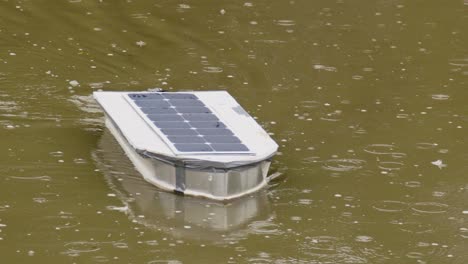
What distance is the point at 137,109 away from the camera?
1216 centimetres

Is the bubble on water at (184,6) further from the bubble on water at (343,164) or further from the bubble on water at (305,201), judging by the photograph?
the bubble on water at (305,201)

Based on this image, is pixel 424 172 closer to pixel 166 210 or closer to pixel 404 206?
pixel 404 206

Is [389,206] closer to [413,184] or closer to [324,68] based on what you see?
[413,184]

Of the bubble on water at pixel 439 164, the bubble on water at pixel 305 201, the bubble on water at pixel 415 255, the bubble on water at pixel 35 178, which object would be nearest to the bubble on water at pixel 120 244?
the bubble on water at pixel 35 178

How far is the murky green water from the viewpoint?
407 inches

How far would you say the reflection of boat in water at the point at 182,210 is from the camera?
10.5 meters

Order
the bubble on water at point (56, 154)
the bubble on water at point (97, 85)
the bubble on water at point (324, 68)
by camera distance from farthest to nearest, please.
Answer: the bubble on water at point (324, 68)
the bubble on water at point (97, 85)
the bubble on water at point (56, 154)

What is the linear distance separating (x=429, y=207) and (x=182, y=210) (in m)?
2.41

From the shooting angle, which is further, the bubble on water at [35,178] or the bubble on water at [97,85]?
the bubble on water at [97,85]

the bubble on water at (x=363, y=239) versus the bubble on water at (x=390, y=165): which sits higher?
the bubble on water at (x=390, y=165)

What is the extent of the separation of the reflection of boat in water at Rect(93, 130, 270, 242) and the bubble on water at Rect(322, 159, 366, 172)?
106 cm

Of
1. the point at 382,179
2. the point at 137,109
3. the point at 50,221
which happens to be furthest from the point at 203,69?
the point at 50,221

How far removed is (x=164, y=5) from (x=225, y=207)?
285 inches

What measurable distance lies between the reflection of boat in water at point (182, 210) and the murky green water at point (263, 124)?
19mm
